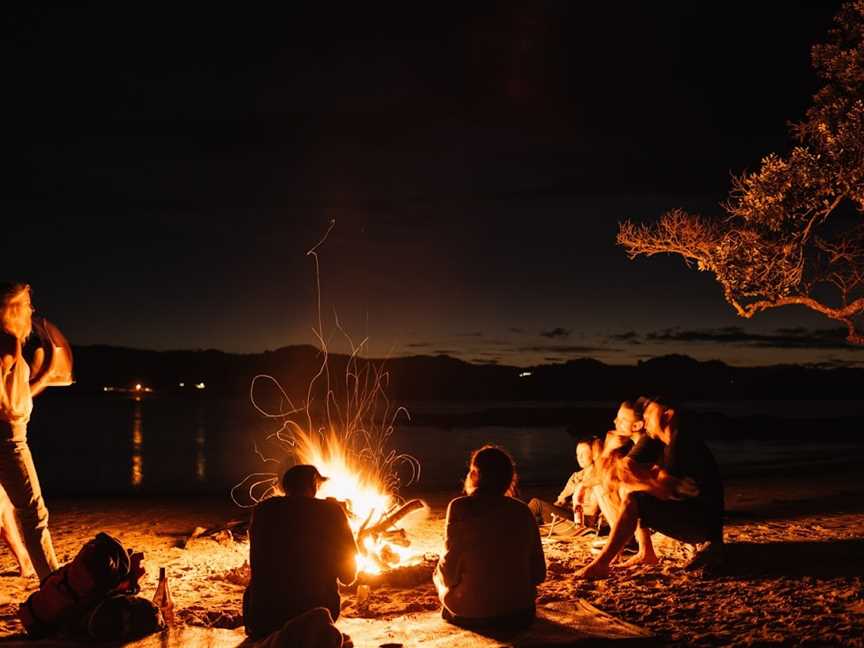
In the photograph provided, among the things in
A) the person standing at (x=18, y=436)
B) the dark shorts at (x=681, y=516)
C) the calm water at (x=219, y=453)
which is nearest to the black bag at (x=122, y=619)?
the person standing at (x=18, y=436)

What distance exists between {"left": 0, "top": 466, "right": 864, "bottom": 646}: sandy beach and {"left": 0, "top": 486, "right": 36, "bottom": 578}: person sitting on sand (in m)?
0.12

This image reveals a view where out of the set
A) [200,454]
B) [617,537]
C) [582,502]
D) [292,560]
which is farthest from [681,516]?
[200,454]

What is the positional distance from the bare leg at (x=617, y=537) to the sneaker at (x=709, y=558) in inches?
22.6

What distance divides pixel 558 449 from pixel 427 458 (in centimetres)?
827

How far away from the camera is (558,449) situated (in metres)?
41.0

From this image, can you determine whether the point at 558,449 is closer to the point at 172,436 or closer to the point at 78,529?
the point at 172,436

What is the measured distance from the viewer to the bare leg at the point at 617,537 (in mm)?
6316

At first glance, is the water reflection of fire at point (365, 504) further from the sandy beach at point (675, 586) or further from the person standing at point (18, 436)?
the person standing at point (18, 436)

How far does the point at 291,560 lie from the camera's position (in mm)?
4570

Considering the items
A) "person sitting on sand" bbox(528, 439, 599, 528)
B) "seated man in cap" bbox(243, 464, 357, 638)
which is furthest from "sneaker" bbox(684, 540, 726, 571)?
"seated man in cap" bbox(243, 464, 357, 638)

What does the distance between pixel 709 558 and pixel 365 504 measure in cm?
308

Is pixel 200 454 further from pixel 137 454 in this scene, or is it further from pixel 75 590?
pixel 75 590

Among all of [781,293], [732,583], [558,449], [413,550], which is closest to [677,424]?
[732,583]

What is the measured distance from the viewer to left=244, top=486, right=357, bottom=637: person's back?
4574 millimetres
